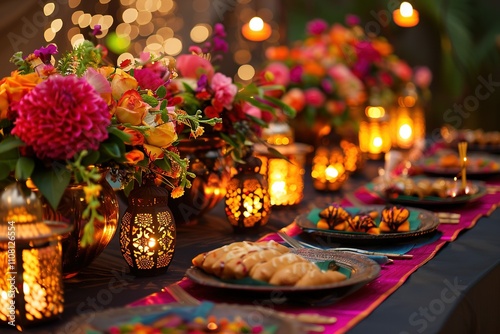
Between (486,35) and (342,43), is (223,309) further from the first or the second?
(486,35)

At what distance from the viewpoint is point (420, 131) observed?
12.6 ft

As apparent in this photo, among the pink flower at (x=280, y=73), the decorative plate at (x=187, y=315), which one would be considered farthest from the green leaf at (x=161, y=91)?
the pink flower at (x=280, y=73)

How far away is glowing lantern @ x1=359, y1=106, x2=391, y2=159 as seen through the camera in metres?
3.31

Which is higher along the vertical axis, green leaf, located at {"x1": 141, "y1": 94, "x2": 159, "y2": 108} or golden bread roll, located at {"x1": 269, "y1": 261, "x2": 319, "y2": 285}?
green leaf, located at {"x1": 141, "y1": 94, "x2": 159, "y2": 108}

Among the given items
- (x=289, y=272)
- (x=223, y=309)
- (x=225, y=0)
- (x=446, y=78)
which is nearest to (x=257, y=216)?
(x=289, y=272)

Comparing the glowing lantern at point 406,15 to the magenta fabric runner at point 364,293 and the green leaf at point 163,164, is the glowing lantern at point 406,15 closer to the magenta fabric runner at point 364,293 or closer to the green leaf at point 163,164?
the magenta fabric runner at point 364,293

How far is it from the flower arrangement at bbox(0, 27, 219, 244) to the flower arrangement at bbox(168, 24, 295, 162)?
32 centimetres

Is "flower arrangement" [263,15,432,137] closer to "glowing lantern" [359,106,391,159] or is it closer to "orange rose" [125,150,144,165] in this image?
"glowing lantern" [359,106,391,159]

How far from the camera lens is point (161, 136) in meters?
1.39

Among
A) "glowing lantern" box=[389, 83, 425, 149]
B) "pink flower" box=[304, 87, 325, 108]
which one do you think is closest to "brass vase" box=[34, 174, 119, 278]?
"pink flower" box=[304, 87, 325, 108]

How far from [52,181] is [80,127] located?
11cm

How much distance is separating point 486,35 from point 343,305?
16.6 ft

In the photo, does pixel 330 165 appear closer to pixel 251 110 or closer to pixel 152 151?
pixel 251 110

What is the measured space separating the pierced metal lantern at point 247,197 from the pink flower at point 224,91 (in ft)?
0.52
